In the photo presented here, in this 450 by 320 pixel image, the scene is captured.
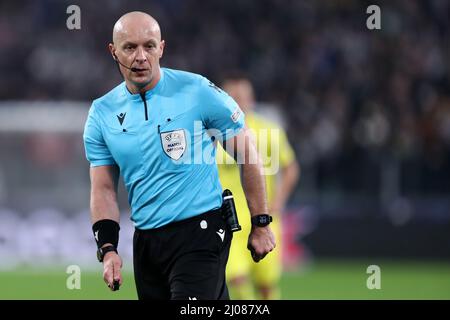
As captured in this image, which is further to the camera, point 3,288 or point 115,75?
point 115,75

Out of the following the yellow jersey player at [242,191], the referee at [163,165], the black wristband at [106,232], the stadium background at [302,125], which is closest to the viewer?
the referee at [163,165]

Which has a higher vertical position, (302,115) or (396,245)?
(302,115)

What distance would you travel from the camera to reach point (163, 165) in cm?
Result: 590

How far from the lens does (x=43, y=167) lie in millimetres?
16719

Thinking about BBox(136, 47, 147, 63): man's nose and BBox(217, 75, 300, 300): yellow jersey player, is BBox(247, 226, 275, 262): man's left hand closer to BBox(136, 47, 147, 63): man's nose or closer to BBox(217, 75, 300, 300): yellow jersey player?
BBox(136, 47, 147, 63): man's nose

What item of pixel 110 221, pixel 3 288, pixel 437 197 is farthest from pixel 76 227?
pixel 110 221

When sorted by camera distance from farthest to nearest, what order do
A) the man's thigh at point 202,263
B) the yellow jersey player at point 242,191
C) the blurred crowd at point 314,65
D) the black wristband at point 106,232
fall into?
the blurred crowd at point 314,65 < the yellow jersey player at point 242,191 < the black wristband at point 106,232 < the man's thigh at point 202,263

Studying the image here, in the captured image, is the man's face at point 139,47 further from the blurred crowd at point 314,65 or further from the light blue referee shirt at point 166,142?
the blurred crowd at point 314,65

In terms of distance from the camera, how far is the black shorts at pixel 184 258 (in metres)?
5.74

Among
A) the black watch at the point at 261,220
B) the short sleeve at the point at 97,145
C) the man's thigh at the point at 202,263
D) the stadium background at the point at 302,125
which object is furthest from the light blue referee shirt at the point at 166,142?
the stadium background at the point at 302,125

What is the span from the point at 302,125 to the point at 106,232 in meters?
11.4

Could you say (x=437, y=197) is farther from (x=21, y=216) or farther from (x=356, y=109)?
(x=21, y=216)

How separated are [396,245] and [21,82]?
7.56 metres

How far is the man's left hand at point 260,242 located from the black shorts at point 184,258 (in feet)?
0.62
